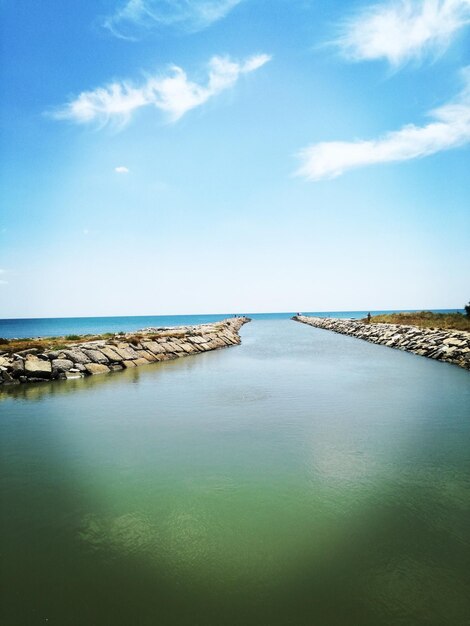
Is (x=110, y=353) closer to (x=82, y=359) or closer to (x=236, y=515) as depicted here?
(x=82, y=359)

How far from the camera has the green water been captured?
256 centimetres

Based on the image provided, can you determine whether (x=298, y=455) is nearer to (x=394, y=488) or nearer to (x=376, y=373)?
(x=394, y=488)

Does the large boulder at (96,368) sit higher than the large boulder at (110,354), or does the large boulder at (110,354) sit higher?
the large boulder at (110,354)

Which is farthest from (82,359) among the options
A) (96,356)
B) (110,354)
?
(110,354)

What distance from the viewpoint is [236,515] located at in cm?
369

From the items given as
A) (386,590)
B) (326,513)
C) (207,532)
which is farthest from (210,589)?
(326,513)

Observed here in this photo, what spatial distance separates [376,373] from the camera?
13.1 meters

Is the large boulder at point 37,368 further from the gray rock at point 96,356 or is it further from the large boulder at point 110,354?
the large boulder at point 110,354

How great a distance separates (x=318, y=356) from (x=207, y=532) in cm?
1527

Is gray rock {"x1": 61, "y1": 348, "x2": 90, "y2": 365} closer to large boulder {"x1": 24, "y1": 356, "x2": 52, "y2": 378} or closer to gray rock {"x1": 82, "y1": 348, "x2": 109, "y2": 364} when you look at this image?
gray rock {"x1": 82, "y1": 348, "x2": 109, "y2": 364}

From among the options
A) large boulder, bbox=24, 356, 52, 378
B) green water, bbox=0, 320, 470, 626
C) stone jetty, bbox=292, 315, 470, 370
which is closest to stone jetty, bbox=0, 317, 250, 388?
large boulder, bbox=24, 356, 52, 378

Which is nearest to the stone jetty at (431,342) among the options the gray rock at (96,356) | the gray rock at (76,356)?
the gray rock at (96,356)

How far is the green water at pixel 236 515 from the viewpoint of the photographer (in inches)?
101

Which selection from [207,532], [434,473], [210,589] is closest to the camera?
[210,589]
